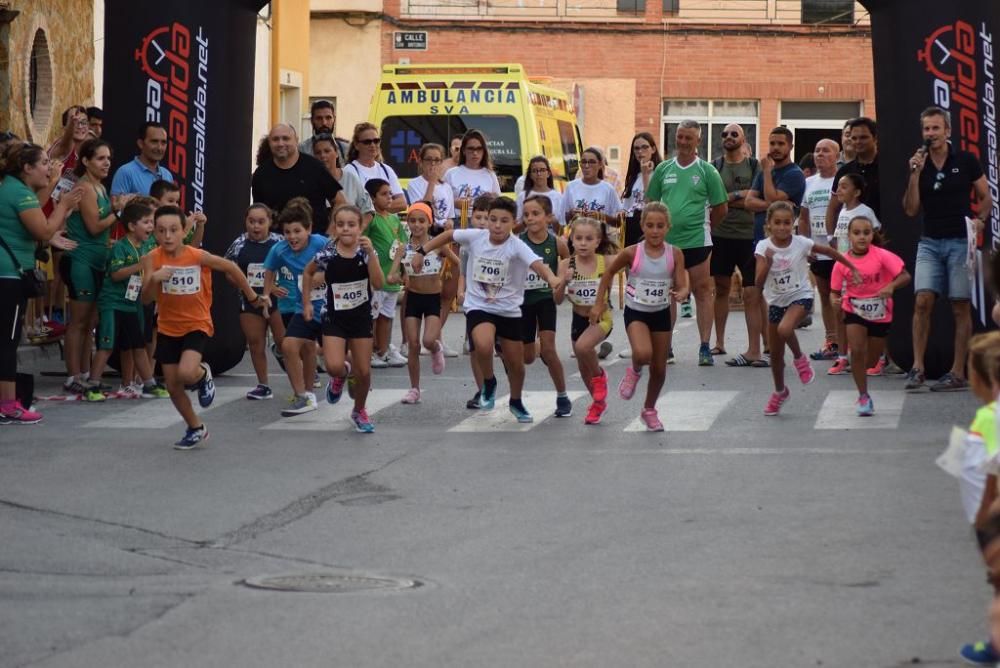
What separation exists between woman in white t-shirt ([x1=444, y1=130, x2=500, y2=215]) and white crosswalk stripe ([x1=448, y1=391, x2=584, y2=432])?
12.7 ft

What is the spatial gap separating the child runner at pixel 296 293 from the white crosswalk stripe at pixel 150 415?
71cm

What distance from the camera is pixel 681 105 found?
42.6 meters

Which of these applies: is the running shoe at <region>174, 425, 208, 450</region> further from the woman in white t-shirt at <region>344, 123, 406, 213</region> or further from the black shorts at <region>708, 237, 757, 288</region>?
the black shorts at <region>708, 237, 757, 288</region>

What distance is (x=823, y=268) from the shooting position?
16109mm

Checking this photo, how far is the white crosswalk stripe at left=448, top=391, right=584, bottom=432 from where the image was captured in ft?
40.5

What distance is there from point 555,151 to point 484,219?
1144 cm

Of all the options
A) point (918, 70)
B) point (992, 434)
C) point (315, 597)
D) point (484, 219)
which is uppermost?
point (918, 70)

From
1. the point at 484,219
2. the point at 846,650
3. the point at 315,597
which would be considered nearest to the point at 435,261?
the point at 484,219

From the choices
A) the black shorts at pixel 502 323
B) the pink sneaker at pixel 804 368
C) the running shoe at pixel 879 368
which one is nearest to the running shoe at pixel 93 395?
the black shorts at pixel 502 323

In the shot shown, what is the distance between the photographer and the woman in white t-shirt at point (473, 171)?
57.6 feet

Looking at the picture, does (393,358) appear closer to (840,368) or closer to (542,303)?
(542,303)

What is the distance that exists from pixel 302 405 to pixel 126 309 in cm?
176

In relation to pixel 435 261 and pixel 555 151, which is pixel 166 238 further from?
pixel 555 151

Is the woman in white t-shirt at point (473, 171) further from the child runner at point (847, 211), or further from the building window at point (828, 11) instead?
the building window at point (828, 11)
